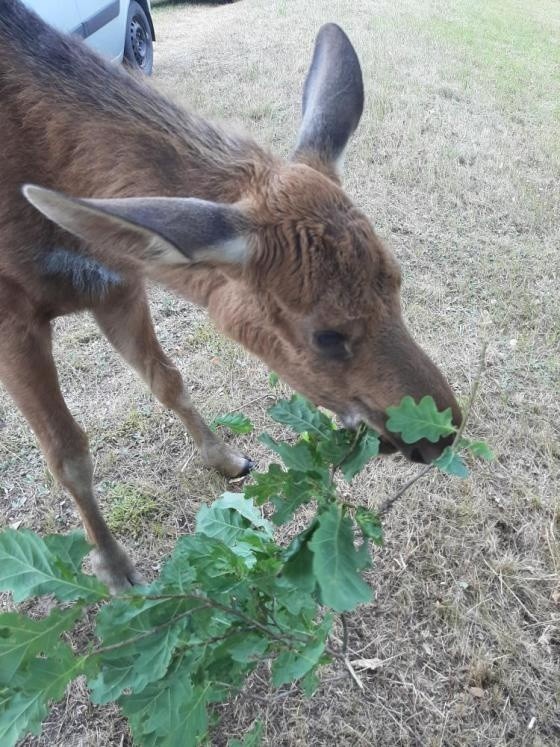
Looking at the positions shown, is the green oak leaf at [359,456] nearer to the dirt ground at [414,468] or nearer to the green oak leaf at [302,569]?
the green oak leaf at [302,569]

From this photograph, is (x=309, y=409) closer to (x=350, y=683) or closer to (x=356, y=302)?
(x=356, y=302)

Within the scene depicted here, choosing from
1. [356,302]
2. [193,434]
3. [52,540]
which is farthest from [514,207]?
[52,540]

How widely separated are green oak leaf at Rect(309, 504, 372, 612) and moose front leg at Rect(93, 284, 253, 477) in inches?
87.5

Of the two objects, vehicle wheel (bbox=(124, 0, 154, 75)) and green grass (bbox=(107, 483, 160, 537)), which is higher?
vehicle wheel (bbox=(124, 0, 154, 75))

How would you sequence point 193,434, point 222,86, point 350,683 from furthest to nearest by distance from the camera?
point 222,86 → point 193,434 → point 350,683

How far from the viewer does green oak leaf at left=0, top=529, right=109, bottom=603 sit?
5.88 ft

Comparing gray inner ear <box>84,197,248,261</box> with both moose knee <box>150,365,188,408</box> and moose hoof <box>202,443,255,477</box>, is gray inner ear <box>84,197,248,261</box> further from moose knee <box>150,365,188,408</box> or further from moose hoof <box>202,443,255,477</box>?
moose hoof <box>202,443,255,477</box>

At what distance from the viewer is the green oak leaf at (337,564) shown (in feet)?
5.43

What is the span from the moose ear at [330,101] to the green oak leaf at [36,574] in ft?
6.53

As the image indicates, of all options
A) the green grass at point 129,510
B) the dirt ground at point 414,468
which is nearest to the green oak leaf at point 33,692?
the dirt ground at point 414,468

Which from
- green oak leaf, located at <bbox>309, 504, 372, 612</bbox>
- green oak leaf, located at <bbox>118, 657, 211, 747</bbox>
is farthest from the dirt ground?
green oak leaf, located at <bbox>309, 504, 372, 612</bbox>

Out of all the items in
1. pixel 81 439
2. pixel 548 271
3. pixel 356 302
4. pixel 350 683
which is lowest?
pixel 350 683

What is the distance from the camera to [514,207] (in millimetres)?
6809

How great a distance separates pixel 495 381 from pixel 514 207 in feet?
9.59
